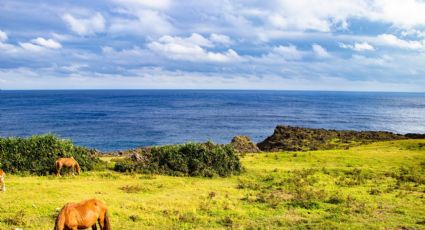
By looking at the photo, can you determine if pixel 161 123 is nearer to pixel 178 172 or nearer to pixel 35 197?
pixel 178 172

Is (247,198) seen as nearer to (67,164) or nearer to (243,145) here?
(67,164)

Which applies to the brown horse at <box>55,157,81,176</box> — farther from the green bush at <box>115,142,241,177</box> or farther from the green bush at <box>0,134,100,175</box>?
the green bush at <box>115,142,241,177</box>

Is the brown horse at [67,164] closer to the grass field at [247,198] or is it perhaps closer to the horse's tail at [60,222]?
the grass field at [247,198]

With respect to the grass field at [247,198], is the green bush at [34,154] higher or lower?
higher

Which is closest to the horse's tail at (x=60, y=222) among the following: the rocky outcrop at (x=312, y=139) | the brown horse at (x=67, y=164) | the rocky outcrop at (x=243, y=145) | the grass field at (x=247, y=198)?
the grass field at (x=247, y=198)

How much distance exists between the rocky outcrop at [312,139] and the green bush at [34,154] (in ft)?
128

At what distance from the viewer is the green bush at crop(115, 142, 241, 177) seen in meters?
38.2

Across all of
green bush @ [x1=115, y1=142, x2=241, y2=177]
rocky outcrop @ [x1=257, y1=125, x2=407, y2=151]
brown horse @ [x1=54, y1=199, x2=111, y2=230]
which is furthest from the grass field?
rocky outcrop @ [x1=257, y1=125, x2=407, y2=151]

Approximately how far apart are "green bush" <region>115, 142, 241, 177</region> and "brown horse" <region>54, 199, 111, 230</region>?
2183 centimetres

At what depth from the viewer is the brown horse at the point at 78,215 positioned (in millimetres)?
15344

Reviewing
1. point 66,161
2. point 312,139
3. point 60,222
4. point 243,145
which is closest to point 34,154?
point 66,161

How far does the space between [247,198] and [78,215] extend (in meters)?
14.8

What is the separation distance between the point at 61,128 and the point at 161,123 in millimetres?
29979

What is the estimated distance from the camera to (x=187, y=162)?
3909cm
